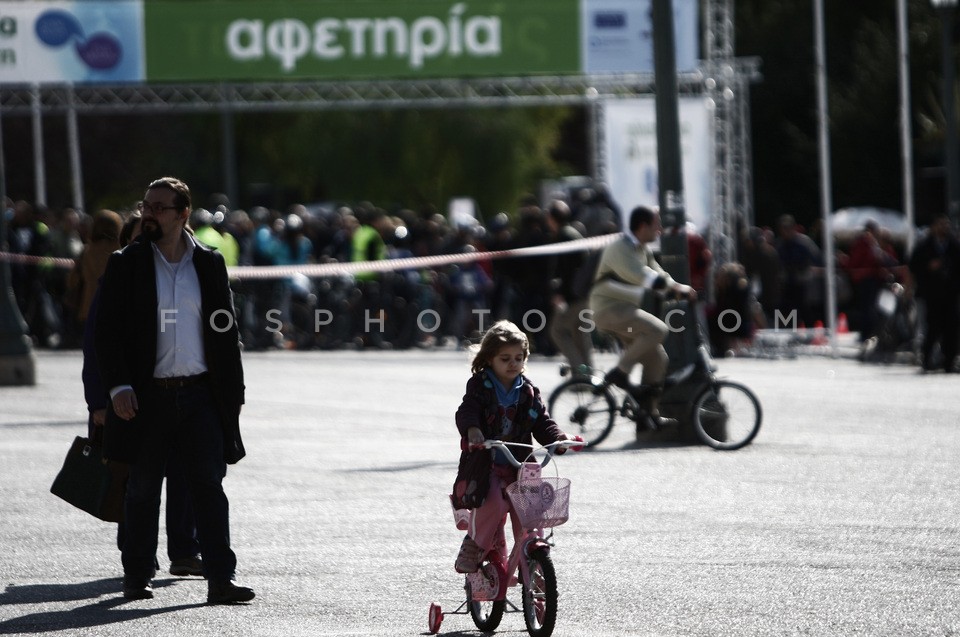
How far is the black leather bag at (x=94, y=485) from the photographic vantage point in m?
7.93

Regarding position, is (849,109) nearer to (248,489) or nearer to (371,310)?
(371,310)

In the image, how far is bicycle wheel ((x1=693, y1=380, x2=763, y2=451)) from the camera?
13109mm

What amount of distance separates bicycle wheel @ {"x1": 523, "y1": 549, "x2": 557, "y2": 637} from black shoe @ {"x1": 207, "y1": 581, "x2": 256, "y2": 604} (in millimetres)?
1408

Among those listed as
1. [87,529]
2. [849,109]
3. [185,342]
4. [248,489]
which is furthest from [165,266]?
[849,109]

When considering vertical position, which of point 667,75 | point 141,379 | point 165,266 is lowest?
point 141,379

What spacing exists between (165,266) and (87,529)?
2.57 m

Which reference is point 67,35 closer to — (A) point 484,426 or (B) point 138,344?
(B) point 138,344

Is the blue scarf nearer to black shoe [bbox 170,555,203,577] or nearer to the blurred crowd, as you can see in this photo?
black shoe [bbox 170,555,203,577]

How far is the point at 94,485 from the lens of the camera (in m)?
7.95

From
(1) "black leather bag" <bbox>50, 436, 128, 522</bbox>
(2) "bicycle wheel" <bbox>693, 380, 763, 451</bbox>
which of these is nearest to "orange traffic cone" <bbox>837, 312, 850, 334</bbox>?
(2) "bicycle wheel" <bbox>693, 380, 763, 451</bbox>

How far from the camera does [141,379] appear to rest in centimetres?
731

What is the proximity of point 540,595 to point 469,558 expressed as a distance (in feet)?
1.19

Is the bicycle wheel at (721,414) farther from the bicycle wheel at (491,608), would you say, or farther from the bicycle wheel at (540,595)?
the bicycle wheel at (540,595)

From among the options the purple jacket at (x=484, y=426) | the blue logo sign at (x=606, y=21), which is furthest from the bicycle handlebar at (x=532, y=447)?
the blue logo sign at (x=606, y=21)
